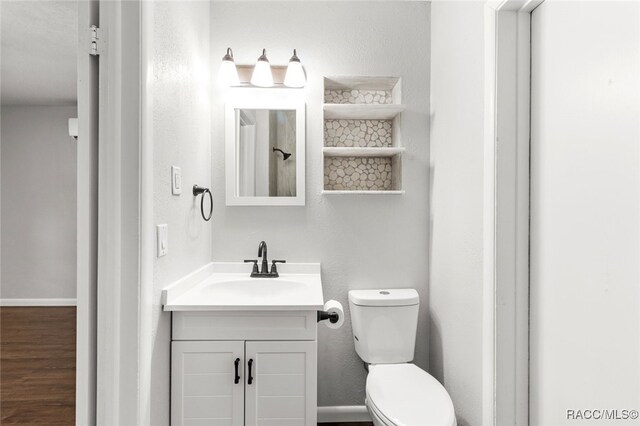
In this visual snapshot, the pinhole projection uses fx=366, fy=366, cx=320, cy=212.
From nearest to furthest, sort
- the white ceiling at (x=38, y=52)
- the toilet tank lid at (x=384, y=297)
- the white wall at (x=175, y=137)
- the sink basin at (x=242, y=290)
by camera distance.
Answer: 1. the white ceiling at (x=38, y=52)
2. the white wall at (x=175, y=137)
3. the sink basin at (x=242, y=290)
4. the toilet tank lid at (x=384, y=297)

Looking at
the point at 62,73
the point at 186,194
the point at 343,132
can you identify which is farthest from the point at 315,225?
the point at 62,73

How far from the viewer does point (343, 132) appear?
7.18ft

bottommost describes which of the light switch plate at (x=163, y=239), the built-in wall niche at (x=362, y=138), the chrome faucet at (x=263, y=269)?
the chrome faucet at (x=263, y=269)

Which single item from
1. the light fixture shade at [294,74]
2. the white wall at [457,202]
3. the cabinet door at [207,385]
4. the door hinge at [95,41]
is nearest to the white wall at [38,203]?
the door hinge at [95,41]

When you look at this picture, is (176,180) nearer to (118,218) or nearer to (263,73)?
(118,218)

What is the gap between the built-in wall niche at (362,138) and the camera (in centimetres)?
214

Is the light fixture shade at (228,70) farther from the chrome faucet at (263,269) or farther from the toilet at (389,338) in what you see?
the toilet at (389,338)

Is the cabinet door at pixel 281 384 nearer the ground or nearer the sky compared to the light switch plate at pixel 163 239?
nearer the ground

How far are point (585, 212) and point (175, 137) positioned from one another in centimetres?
153

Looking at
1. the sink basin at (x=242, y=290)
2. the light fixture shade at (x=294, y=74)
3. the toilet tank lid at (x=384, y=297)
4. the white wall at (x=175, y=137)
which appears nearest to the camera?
the white wall at (x=175, y=137)

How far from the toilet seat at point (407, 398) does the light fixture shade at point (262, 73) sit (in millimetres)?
1608

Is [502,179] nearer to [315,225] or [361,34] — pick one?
[315,225]

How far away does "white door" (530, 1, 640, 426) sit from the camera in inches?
38.5

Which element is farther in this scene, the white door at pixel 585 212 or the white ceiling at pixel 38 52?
the white ceiling at pixel 38 52
